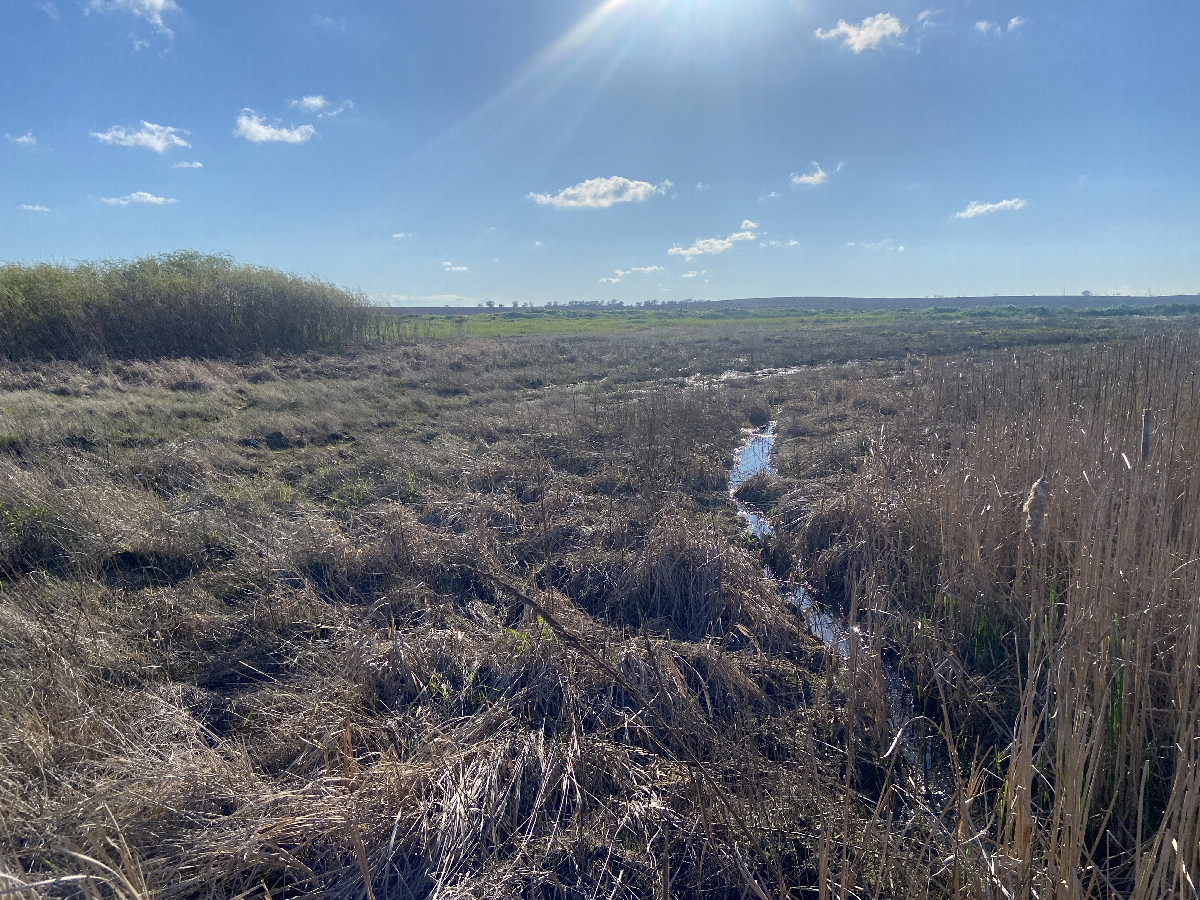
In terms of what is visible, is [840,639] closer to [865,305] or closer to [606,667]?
[606,667]

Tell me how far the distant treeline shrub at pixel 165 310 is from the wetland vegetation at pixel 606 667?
9287 millimetres

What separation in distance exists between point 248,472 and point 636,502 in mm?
5363

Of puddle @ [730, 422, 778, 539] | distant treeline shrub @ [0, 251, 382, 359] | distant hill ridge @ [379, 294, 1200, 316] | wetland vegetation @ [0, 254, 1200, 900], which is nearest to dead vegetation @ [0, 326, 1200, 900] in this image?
wetland vegetation @ [0, 254, 1200, 900]

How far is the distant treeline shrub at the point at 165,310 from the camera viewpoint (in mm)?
15688

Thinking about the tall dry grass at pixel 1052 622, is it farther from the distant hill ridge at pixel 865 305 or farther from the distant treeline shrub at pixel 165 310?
the distant hill ridge at pixel 865 305

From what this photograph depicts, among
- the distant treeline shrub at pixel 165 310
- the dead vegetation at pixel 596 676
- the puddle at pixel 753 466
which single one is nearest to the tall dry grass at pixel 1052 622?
the dead vegetation at pixel 596 676

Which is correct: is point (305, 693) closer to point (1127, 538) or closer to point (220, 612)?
point (220, 612)

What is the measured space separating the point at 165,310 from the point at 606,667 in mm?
21873

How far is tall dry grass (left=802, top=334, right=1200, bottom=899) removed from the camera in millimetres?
1916

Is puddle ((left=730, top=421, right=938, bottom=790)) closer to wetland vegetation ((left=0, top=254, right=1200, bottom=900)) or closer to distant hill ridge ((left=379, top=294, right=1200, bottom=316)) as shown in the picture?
wetland vegetation ((left=0, top=254, right=1200, bottom=900))

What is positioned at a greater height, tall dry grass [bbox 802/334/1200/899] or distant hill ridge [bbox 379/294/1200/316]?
distant hill ridge [bbox 379/294/1200/316]

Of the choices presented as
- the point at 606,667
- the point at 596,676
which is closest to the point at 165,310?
the point at 596,676

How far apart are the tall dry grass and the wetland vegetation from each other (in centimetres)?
3

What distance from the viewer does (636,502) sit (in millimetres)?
6824
